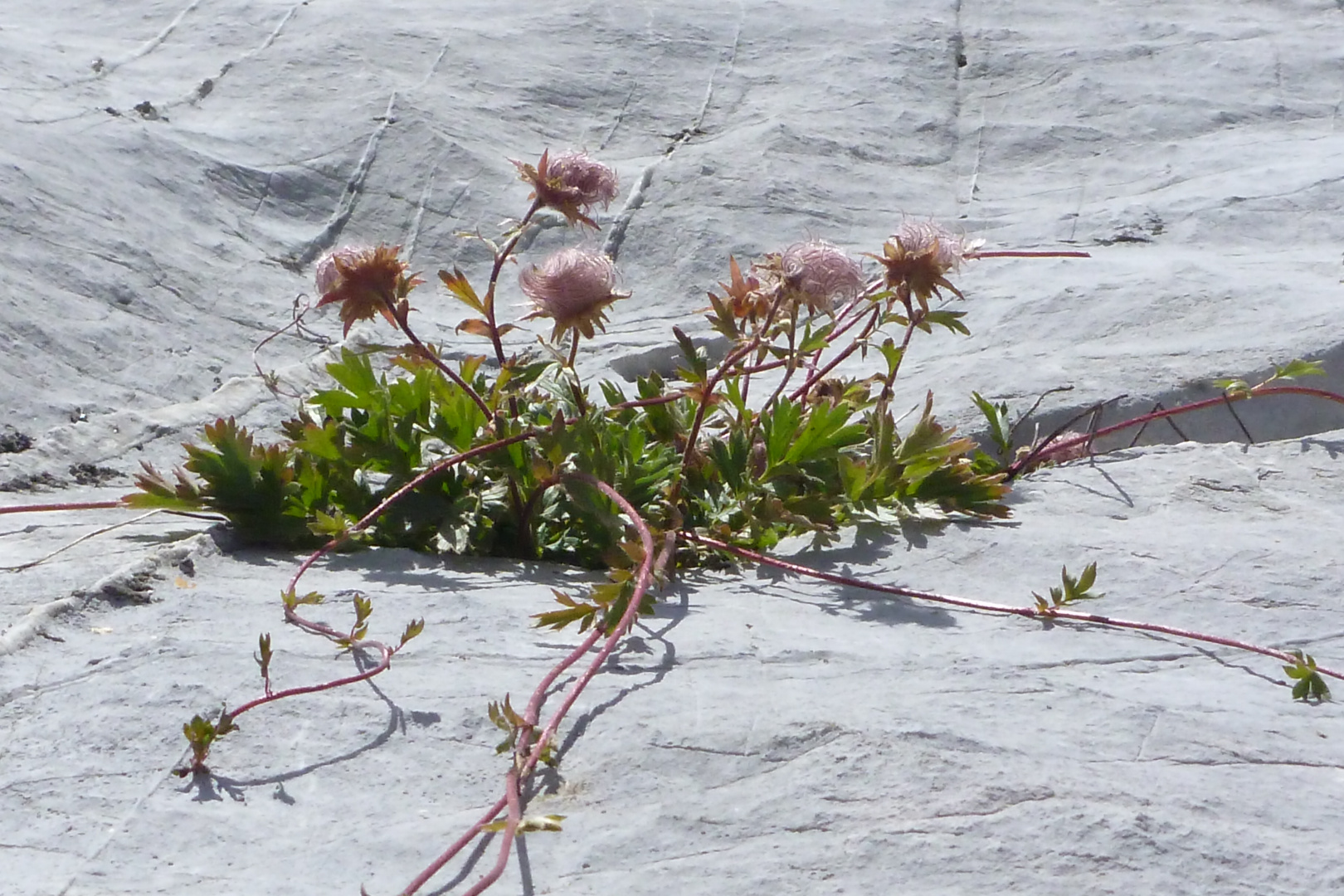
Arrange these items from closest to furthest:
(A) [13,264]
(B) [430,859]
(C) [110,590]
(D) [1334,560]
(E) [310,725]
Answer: (B) [430,859], (E) [310,725], (C) [110,590], (D) [1334,560], (A) [13,264]

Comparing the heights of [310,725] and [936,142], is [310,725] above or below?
below

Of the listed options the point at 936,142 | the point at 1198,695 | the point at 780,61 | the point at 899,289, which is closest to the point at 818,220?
the point at 936,142

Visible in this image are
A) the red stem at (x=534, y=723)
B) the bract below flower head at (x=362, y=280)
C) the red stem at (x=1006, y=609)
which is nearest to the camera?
the red stem at (x=534, y=723)

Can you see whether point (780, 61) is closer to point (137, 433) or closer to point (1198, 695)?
point (137, 433)

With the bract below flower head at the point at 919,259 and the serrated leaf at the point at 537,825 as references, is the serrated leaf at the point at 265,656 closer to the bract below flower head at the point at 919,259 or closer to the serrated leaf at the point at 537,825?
the serrated leaf at the point at 537,825

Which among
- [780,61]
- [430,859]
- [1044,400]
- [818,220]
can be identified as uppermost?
[780,61]

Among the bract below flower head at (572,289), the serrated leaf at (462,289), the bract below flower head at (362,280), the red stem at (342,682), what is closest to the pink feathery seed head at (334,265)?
the bract below flower head at (362,280)

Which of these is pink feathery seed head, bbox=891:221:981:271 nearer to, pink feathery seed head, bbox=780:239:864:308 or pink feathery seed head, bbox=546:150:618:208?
pink feathery seed head, bbox=780:239:864:308
